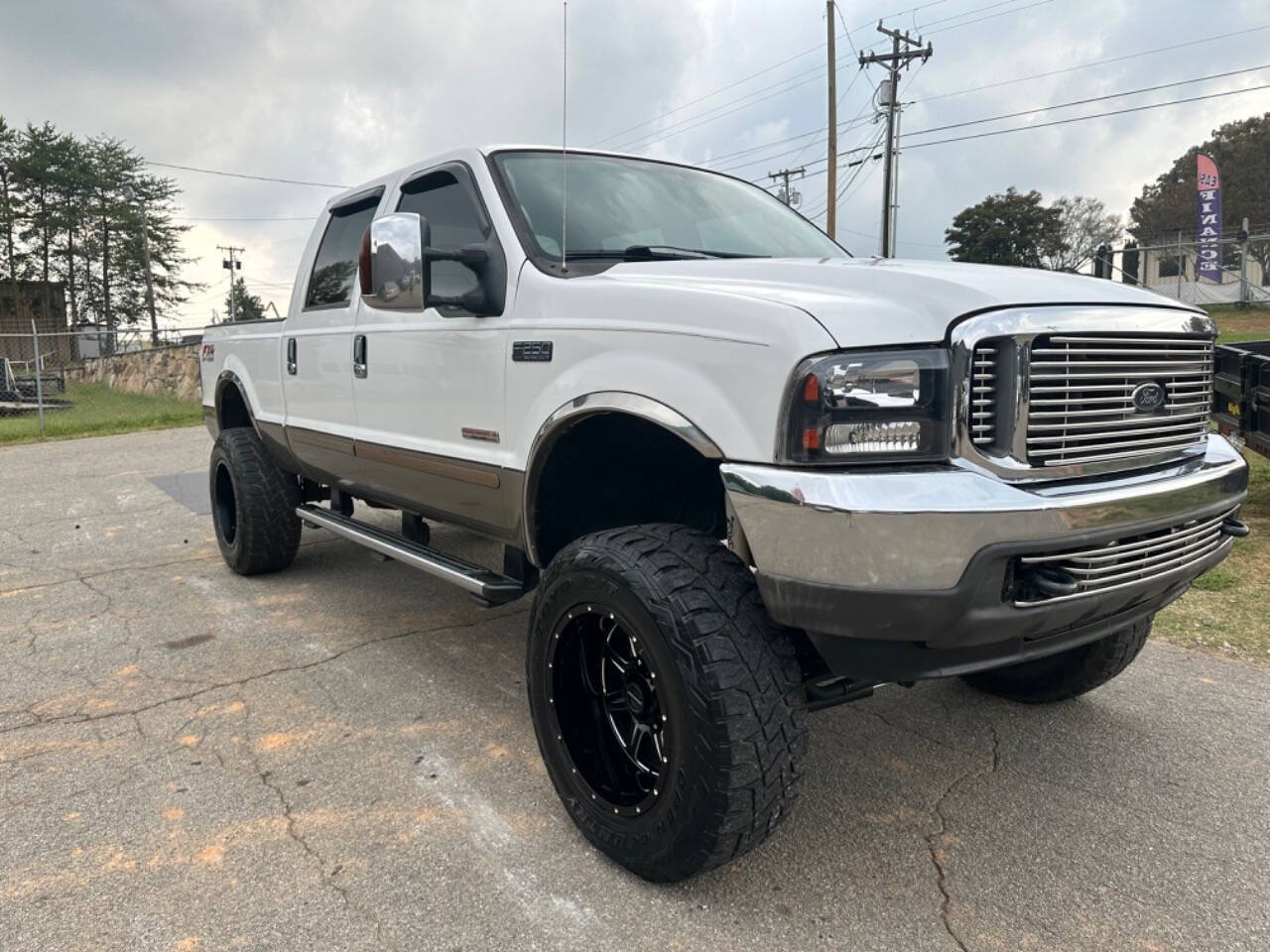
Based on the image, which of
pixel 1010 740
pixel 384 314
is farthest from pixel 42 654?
pixel 1010 740

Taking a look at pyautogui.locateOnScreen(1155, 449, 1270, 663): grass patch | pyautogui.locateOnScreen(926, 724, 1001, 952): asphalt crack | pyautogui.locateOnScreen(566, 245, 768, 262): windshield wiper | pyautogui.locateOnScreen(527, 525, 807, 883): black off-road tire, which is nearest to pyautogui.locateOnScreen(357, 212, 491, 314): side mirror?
pyautogui.locateOnScreen(566, 245, 768, 262): windshield wiper

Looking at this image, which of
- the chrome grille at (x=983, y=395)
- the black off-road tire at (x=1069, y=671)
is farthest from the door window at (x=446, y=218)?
the black off-road tire at (x=1069, y=671)

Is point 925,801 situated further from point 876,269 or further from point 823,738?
point 876,269

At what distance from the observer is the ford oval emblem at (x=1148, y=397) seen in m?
2.26

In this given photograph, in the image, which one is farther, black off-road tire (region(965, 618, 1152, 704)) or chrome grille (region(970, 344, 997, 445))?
black off-road tire (region(965, 618, 1152, 704))

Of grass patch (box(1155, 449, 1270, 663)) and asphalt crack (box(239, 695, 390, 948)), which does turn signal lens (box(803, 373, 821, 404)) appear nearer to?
asphalt crack (box(239, 695, 390, 948))

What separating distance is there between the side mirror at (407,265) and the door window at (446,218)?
0.29ft

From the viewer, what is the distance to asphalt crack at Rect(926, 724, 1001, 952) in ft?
7.32

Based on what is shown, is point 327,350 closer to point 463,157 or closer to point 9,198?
point 463,157

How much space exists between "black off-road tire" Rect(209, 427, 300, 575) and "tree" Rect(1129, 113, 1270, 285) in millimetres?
49838

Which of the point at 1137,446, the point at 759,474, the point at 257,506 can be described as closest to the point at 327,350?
the point at 257,506

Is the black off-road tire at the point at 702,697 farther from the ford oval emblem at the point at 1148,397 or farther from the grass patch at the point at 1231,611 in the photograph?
the grass patch at the point at 1231,611

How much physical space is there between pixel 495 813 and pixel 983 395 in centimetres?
183

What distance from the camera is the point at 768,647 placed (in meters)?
2.18
